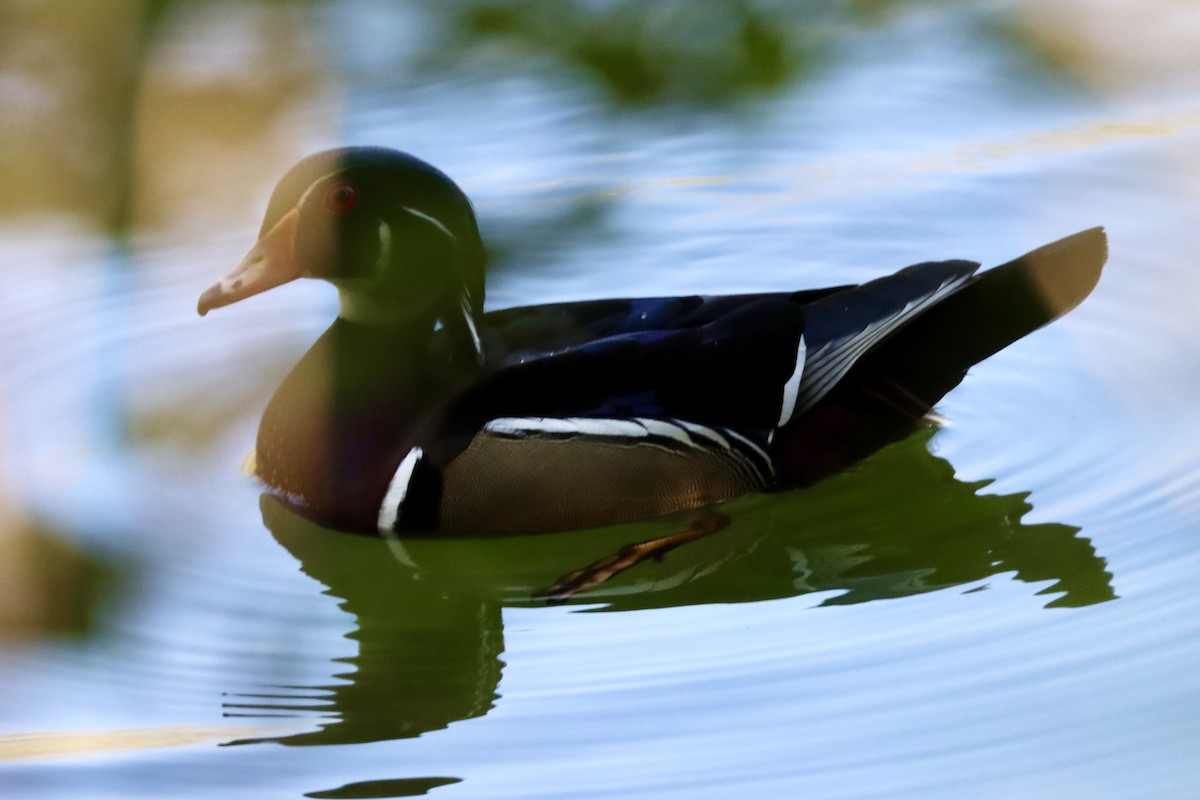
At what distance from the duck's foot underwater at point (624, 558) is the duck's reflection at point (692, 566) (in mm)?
21

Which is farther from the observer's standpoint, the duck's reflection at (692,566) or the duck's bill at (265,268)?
the duck's bill at (265,268)

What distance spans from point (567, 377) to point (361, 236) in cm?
Result: 55

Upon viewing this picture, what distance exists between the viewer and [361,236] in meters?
3.39

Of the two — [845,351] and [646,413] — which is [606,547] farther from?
[845,351]

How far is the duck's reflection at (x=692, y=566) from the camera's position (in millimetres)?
2998

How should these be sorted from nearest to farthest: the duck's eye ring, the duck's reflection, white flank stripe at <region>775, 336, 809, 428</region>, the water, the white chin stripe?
the water → the duck's reflection → the white chin stripe → the duck's eye ring → white flank stripe at <region>775, 336, 809, 428</region>

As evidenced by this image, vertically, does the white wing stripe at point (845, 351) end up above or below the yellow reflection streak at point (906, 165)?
below

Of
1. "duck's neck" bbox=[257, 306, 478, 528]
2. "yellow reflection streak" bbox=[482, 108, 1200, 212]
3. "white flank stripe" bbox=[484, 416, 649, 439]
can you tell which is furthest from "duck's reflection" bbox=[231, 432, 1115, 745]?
"yellow reflection streak" bbox=[482, 108, 1200, 212]

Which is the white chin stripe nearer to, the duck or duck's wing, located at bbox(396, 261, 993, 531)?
the duck

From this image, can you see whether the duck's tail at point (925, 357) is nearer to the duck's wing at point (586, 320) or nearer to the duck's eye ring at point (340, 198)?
the duck's wing at point (586, 320)

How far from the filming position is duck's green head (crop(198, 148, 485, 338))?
3.38 metres

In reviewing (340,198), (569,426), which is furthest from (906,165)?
(340,198)

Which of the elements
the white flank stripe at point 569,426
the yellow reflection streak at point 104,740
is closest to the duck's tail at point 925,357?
the white flank stripe at point 569,426

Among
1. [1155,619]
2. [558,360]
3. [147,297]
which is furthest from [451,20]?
[147,297]
